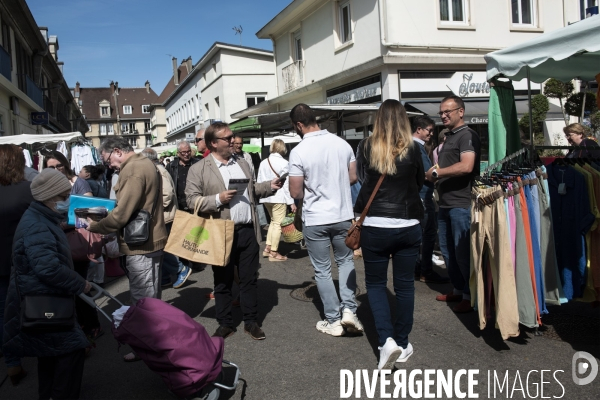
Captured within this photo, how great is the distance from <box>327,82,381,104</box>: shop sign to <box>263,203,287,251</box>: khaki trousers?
8.98 metres

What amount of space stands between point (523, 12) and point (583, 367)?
16.2 metres

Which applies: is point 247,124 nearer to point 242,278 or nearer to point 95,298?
point 242,278

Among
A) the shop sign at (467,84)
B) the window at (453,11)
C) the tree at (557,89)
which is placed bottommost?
the tree at (557,89)

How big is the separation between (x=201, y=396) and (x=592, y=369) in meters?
2.73

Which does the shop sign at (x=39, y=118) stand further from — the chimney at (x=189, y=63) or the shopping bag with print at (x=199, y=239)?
the chimney at (x=189, y=63)

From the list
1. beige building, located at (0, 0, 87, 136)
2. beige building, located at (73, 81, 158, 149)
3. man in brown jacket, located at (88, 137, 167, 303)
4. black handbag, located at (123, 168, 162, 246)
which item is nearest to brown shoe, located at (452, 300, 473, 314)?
man in brown jacket, located at (88, 137, 167, 303)

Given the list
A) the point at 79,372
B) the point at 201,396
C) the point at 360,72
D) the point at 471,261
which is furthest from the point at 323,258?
the point at 360,72

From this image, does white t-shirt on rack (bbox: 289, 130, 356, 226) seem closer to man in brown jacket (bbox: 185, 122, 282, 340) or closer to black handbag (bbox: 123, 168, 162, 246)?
man in brown jacket (bbox: 185, 122, 282, 340)

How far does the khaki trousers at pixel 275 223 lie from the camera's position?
817cm

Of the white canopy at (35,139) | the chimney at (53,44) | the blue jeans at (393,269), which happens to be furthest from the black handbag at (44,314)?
the chimney at (53,44)

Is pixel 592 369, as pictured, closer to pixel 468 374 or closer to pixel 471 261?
pixel 468 374

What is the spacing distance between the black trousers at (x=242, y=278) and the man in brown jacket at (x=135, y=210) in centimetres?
57

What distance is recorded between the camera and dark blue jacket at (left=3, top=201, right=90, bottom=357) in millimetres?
3182

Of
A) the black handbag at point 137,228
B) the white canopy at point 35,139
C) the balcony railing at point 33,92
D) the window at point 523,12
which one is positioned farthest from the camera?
the balcony railing at point 33,92
